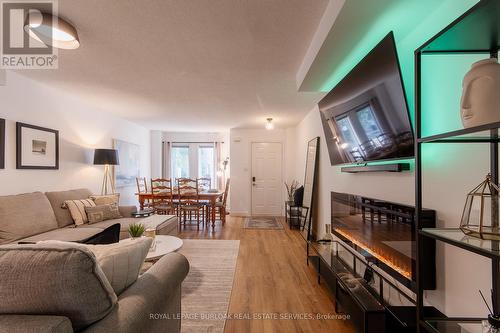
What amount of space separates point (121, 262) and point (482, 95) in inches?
62.9

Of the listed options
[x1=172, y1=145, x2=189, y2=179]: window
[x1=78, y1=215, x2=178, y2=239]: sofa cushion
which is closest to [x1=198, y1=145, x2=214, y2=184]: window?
[x1=172, y1=145, x2=189, y2=179]: window

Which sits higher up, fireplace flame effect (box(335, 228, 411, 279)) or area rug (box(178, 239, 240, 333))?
fireplace flame effect (box(335, 228, 411, 279))

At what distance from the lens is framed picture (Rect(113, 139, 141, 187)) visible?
4980mm

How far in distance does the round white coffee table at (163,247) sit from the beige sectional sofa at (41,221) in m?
0.58

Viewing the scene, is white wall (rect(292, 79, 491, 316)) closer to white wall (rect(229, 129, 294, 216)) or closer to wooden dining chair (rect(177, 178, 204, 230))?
wooden dining chair (rect(177, 178, 204, 230))

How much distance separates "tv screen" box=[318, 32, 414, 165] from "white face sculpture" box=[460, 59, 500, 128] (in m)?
0.55

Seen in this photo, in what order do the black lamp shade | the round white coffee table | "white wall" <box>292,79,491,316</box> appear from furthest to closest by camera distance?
the black lamp shade < the round white coffee table < "white wall" <box>292,79,491,316</box>

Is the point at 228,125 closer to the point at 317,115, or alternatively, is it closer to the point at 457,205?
the point at 317,115

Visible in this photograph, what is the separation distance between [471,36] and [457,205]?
32.0 inches

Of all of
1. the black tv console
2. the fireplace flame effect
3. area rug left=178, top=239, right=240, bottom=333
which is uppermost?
the fireplace flame effect

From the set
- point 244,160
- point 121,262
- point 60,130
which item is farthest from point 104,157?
point 121,262

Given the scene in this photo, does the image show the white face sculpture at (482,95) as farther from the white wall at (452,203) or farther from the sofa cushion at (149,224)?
the sofa cushion at (149,224)

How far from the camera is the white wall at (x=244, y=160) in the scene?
6.31 m

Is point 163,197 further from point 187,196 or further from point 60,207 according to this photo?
point 60,207
